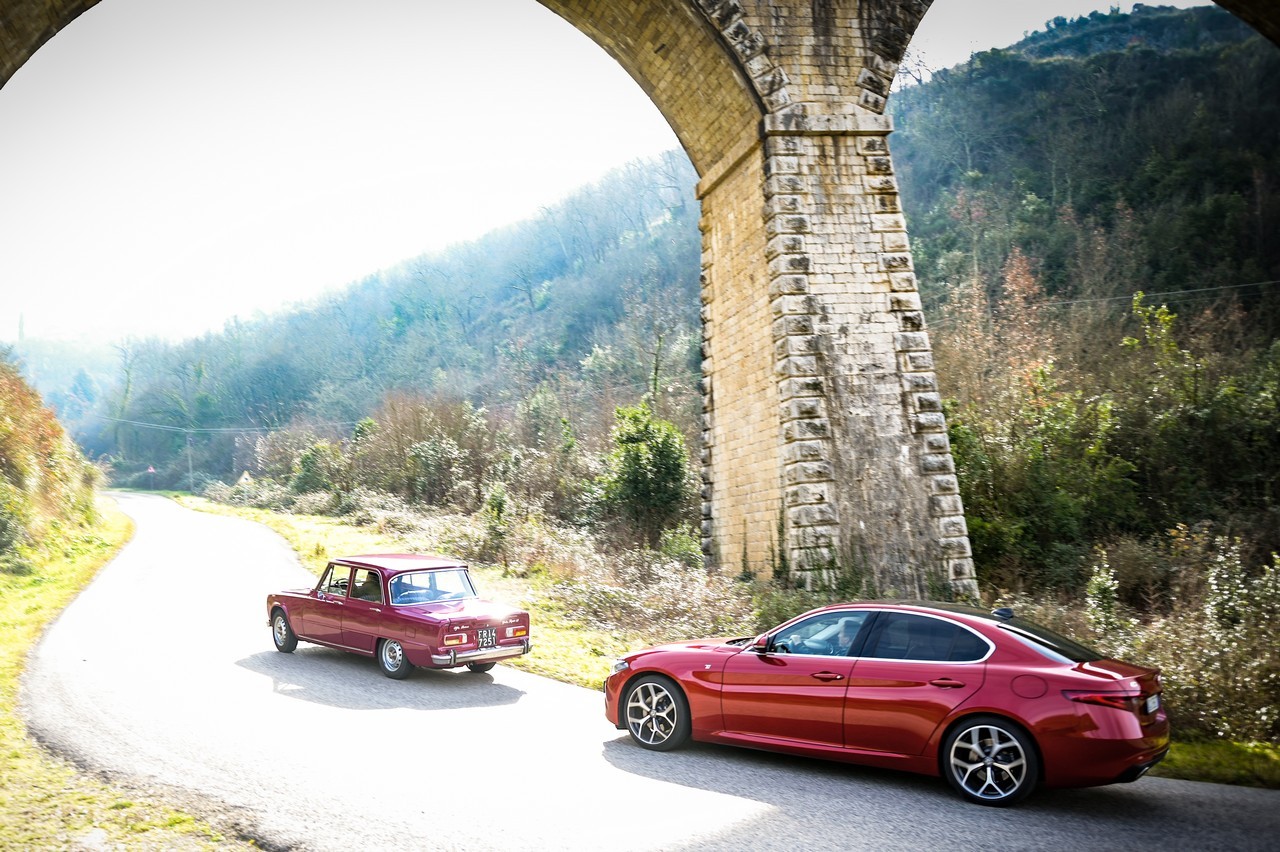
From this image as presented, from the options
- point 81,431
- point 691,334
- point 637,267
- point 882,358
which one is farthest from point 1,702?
point 81,431

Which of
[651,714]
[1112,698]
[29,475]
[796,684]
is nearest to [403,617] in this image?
[651,714]

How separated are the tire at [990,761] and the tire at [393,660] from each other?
611cm

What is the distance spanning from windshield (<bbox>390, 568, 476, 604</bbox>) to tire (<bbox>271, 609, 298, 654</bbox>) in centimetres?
204

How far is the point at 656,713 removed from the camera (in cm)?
709

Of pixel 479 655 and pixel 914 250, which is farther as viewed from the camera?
pixel 914 250

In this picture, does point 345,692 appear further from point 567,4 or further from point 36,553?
point 36,553

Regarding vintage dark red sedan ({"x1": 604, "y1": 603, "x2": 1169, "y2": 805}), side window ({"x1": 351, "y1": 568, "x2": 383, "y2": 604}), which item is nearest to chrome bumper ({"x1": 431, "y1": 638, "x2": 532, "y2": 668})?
side window ({"x1": 351, "y1": 568, "x2": 383, "y2": 604})

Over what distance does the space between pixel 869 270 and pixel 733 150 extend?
2.73 metres

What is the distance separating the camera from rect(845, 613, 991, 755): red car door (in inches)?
228

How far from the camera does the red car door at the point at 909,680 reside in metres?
5.80

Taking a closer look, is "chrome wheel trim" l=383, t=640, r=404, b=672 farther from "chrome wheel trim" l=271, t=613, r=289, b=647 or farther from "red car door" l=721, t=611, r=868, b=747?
"red car door" l=721, t=611, r=868, b=747

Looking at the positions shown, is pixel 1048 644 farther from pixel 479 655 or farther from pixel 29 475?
pixel 29 475

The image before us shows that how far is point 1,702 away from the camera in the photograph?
29.1 ft

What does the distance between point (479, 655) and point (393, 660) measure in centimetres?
108
